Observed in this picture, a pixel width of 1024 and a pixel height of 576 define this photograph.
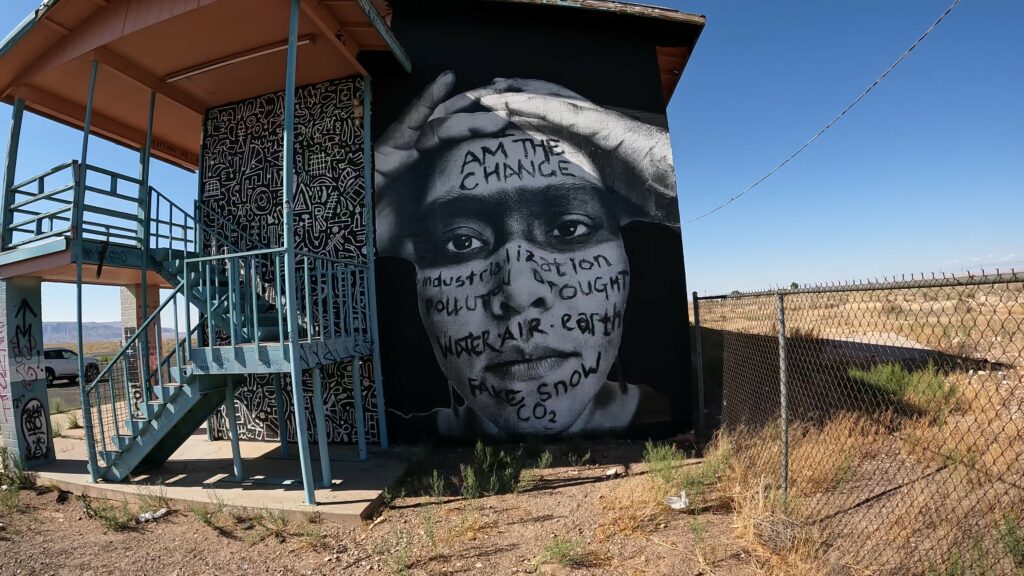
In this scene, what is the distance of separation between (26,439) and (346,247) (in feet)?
14.8

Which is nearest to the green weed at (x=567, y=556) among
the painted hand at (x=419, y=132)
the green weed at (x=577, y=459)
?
the green weed at (x=577, y=459)

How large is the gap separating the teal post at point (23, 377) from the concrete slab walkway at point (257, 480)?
32cm

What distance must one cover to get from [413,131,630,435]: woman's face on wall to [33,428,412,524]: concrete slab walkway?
1.59m

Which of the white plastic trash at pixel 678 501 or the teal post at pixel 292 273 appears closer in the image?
the white plastic trash at pixel 678 501

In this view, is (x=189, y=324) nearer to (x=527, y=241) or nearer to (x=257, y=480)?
(x=257, y=480)

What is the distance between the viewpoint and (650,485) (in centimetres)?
430

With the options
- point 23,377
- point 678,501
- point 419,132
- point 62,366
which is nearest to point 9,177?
point 23,377

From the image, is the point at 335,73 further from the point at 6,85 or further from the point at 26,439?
the point at 26,439

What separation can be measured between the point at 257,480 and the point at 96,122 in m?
5.90

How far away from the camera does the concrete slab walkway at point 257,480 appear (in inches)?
174

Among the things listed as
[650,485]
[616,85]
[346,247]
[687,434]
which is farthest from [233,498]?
[616,85]

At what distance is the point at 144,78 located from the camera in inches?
235

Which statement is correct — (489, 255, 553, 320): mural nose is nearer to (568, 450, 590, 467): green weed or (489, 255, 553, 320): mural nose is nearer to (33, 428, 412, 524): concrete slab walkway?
(568, 450, 590, 467): green weed

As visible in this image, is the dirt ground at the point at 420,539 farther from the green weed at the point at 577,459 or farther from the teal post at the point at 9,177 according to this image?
the teal post at the point at 9,177
